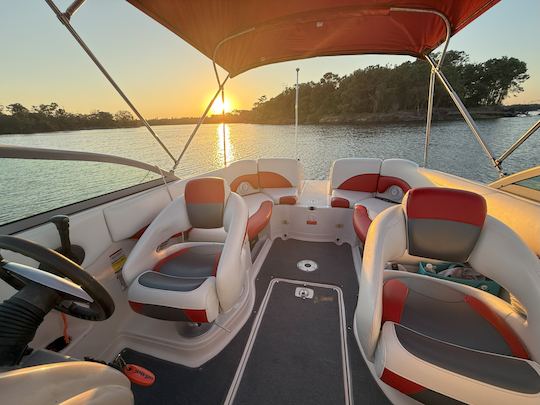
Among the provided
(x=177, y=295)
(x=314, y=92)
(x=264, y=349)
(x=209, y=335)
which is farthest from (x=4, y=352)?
(x=314, y=92)

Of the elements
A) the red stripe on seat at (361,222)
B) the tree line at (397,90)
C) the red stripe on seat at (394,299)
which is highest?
the tree line at (397,90)

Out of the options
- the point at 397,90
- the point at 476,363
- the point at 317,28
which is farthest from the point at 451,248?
the point at 397,90

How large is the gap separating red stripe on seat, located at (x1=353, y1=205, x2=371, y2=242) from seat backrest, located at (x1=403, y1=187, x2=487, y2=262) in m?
0.65

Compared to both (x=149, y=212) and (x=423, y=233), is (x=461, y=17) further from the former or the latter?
(x=149, y=212)

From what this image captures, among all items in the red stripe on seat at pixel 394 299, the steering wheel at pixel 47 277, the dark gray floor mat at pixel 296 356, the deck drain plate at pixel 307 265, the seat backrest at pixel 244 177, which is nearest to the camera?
the steering wheel at pixel 47 277

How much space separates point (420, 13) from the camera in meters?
2.05

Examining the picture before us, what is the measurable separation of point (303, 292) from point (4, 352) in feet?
5.65

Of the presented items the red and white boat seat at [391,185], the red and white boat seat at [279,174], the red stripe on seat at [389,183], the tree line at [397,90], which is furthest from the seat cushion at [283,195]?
the tree line at [397,90]

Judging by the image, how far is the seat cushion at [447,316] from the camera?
39.9 inches

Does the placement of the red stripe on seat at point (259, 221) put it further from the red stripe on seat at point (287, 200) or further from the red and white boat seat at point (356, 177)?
the red and white boat seat at point (356, 177)

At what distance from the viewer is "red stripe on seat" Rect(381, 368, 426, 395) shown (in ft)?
2.80

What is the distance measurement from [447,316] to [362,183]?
83.1 inches

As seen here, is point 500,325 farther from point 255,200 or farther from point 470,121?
point 255,200

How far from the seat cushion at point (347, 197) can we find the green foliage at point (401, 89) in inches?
867
